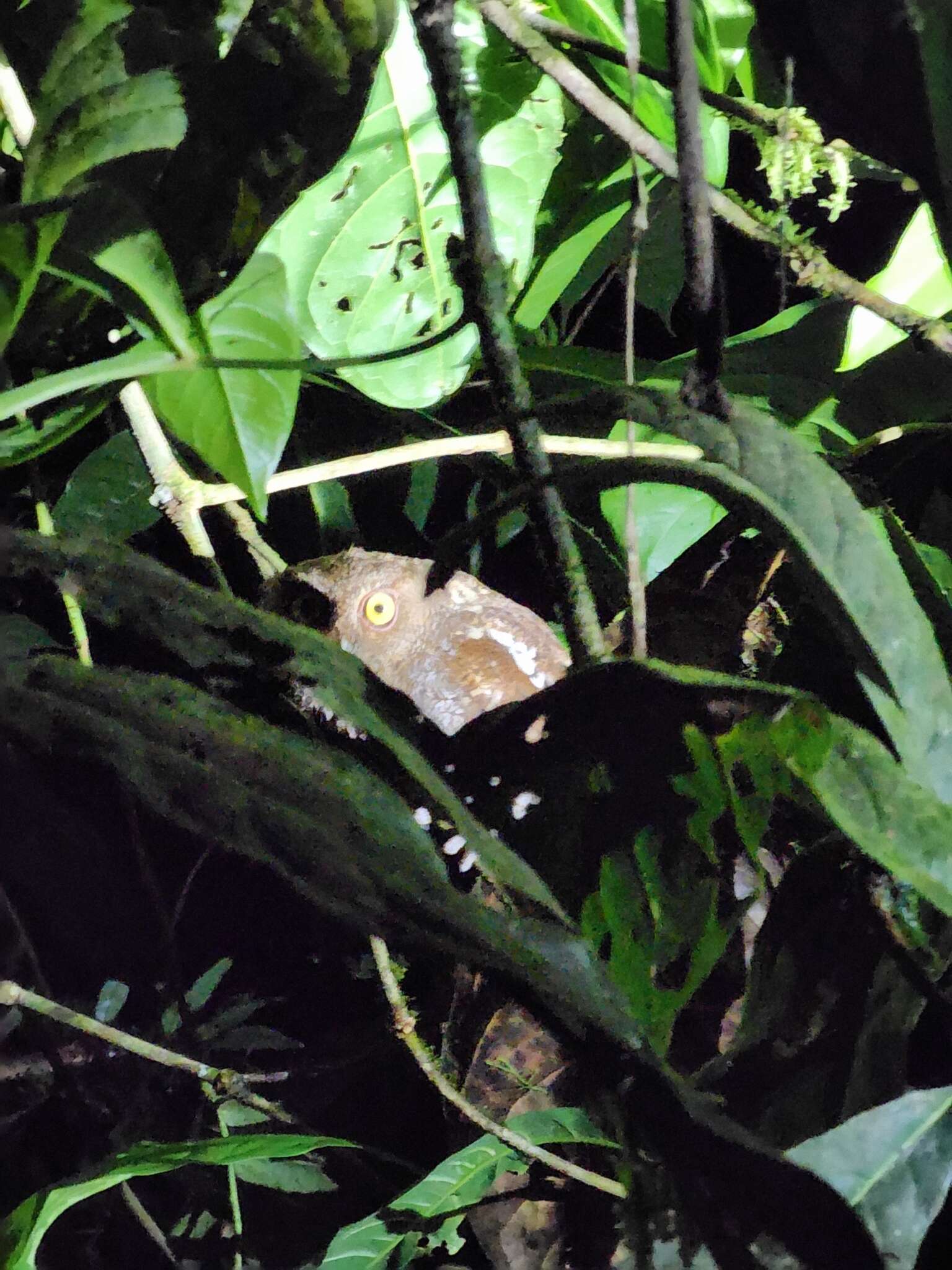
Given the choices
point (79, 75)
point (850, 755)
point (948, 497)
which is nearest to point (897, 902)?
point (850, 755)

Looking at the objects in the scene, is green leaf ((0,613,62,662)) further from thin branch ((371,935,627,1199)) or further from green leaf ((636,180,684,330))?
green leaf ((636,180,684,330))

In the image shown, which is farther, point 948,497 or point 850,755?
point 948,497

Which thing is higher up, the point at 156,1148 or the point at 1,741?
the point at 1,741

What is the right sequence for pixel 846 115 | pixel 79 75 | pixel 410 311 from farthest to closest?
pixel 410 311, pixel 79 75, pixel 846 115

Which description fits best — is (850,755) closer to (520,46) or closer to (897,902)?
(897,902)

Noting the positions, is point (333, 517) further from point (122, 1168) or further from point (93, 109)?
point (122, 1168)

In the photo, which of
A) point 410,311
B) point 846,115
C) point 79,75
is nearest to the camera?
point 846,115

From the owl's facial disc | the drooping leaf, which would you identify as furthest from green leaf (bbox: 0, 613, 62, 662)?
the owl's facial disc
